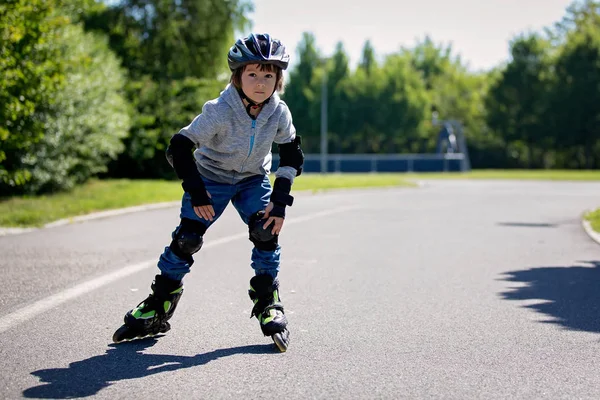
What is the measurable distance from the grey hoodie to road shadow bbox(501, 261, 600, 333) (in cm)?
223

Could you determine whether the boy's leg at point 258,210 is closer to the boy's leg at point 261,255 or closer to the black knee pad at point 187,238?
the boy's leg at point 261,255

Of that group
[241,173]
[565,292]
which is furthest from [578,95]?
[241,173]

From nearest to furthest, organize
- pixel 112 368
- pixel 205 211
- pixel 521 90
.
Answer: pixel 112 368 < pixel 205 211 < pixel 521 90

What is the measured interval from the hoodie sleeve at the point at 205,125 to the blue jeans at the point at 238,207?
0.32m

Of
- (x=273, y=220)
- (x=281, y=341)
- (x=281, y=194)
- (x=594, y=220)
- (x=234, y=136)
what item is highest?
(x=234, y=136)

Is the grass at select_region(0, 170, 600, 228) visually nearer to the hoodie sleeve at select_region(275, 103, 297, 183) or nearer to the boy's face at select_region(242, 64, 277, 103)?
the hoodie sleeve at select_region(275, 103, 297, 183)

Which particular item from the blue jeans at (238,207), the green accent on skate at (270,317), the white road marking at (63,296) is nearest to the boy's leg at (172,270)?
the blue jeans at (238,207)

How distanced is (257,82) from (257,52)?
0.53ft

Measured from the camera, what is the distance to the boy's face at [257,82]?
4.73 meters

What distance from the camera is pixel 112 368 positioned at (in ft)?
14.2

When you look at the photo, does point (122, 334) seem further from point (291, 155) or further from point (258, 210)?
point (291, 155)

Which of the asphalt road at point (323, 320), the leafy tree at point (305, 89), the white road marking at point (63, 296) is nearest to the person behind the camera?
the asphalt road at point (323, 320)

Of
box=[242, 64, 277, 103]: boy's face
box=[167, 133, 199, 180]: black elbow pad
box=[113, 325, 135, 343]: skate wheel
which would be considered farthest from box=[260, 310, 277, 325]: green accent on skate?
box=[242, 64, 277, 103]: boy's face

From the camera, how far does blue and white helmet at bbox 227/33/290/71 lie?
4672 mm
